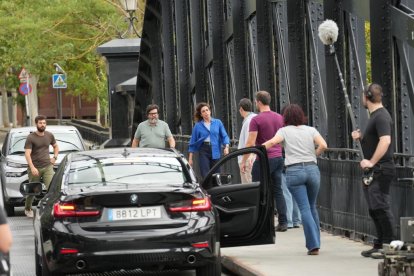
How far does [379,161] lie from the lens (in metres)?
12.9

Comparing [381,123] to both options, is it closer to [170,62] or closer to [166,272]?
[166,272]

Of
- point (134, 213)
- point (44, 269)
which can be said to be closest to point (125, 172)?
point (134, 213)

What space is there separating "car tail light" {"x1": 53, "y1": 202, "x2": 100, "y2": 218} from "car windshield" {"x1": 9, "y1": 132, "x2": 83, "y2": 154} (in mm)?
11890

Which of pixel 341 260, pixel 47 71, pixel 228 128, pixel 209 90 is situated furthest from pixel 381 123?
pixel 47 71

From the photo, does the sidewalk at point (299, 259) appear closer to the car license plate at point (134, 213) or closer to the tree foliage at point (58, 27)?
the car license plate at point (134, 213)

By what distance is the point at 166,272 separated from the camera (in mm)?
14156

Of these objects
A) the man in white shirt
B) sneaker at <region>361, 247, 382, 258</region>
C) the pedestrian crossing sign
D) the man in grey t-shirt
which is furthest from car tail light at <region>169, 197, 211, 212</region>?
the pedestrian crossing sign

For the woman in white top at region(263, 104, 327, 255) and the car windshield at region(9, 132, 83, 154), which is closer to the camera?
the woman in white top at region(263, 104, 327, 255)

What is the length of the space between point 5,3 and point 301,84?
37086mm

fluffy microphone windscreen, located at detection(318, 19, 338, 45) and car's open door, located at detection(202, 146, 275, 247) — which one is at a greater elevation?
fluffy microphone windscreen, located at detection(318, 19, 338, 45)

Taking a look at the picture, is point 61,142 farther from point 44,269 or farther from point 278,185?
point 44,269

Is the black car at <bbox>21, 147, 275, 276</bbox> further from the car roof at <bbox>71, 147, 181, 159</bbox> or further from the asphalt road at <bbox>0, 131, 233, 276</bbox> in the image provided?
the asphalt road at <bbox>0, 131, 233, 276</bbox>

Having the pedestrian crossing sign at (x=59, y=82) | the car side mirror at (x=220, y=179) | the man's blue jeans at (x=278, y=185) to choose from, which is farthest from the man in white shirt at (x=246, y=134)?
the pedestrian crossing sign at (x=59, y=82)

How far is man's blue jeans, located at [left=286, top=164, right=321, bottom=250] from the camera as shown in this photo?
13.7 metres
